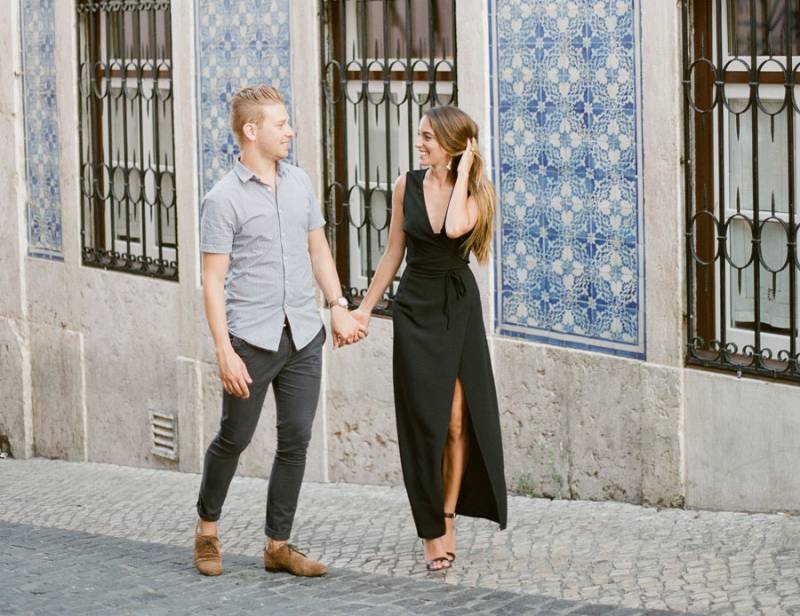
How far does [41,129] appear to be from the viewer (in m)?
12.5

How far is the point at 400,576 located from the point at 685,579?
3.35 feet

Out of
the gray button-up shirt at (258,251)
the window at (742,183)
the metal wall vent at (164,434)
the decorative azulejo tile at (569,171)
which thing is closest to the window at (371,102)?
the decorative azulejo tile at (569,171)

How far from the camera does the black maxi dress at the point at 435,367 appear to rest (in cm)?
686

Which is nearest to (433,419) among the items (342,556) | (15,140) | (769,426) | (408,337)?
(408,337)

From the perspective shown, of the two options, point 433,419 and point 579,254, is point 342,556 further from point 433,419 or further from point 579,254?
point 579,254

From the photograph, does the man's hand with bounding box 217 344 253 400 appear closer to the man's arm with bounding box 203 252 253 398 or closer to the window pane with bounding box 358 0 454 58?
the man's arm with bounding box 203 252 253 398

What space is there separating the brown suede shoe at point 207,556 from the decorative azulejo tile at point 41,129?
5748 mm

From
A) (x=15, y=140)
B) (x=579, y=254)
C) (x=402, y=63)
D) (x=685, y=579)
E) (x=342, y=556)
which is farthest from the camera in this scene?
(x=15, y=140)

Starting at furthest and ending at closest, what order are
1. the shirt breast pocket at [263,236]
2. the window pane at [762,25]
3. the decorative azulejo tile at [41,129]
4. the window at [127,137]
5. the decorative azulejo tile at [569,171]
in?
the decorative azulejo tile at [41,129] → the window at [127,137] → the decorative azulejo tile at [569,171] → the window pane at [762,25] → the shirt breast pocket at [263,236]

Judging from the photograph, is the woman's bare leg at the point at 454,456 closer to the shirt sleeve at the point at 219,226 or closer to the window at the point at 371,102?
the shirt sleeve at the point at 219,226

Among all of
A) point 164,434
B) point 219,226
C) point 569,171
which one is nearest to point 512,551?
point 219,226

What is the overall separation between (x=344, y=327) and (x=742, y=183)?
1869mm

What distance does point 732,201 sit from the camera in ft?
25.4

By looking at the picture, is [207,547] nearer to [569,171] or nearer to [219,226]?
[219,226]
